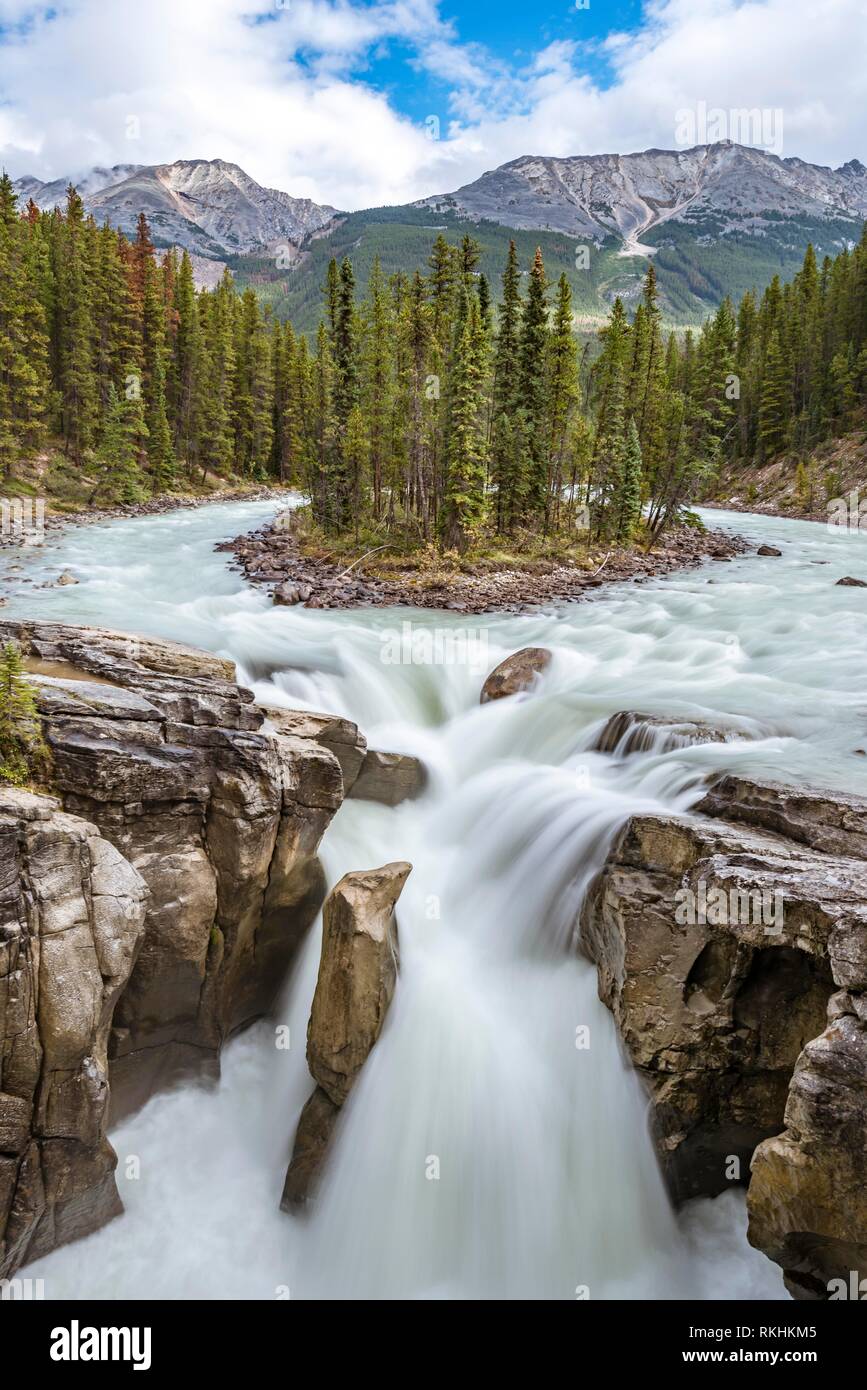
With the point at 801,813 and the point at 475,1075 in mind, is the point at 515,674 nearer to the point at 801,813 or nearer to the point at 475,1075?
the point at 801,813

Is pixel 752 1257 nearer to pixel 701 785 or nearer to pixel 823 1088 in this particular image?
pixel 823 1088

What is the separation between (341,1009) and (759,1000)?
4101 mm

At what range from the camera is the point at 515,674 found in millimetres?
15172

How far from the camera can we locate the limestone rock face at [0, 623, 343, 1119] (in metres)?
7.42

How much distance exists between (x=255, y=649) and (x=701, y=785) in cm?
962

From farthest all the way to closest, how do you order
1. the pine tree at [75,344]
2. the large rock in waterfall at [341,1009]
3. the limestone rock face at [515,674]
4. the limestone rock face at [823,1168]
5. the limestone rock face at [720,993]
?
the pine tree at [75,344], the limestone rock face at [515,674], the large rock in waterfall at [341,1009], the limestone rock face at [720,993], the limestone rock face at [823,1168]

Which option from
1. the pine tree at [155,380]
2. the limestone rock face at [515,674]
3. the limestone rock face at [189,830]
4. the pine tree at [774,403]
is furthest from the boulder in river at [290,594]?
the pine tree at [774,403]

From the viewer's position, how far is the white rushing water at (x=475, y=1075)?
6.74 metres

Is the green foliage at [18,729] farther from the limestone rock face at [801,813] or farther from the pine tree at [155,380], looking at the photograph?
the pine tree at [155,380]

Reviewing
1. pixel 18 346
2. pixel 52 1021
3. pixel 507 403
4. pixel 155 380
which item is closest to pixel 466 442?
pixel 507 403

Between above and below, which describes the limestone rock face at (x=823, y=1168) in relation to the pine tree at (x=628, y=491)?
below

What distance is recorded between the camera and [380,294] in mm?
29734

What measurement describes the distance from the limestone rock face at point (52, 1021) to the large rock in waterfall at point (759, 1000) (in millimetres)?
4982

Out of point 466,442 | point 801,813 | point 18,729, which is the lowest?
point 801,813
